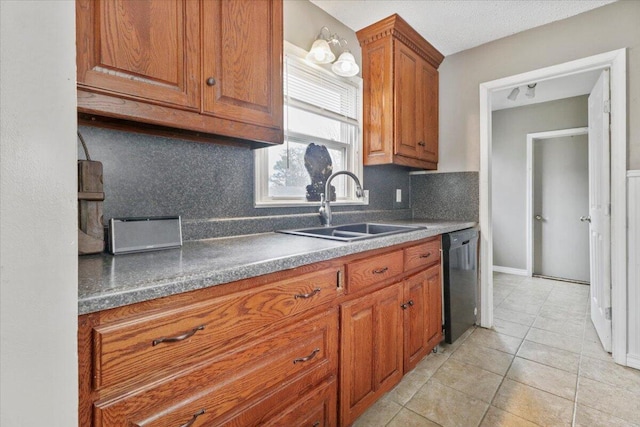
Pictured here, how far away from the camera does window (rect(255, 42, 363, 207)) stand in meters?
1.92

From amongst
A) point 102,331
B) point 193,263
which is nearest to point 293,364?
point 193,263

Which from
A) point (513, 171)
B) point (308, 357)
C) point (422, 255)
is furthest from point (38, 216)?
point (513, 171)

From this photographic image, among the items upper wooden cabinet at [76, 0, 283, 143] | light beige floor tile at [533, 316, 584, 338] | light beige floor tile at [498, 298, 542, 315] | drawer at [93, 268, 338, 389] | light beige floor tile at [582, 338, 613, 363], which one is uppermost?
upper wooden cabinet at [76, 0, 283, 143]

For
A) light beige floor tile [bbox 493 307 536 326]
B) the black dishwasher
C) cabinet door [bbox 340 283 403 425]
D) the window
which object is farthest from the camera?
light beige floor tile [bbox 493 307 536 326]

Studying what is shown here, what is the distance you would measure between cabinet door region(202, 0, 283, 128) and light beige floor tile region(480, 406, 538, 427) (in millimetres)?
1791

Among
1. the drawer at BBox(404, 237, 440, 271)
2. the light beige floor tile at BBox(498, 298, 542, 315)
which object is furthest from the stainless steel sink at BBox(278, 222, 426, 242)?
the light beige floor tile at BBox(498, 298, 542, 315)

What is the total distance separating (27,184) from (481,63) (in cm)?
317

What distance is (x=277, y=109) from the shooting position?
1.45 m

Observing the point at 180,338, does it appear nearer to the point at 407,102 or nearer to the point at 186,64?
the point at 186,64

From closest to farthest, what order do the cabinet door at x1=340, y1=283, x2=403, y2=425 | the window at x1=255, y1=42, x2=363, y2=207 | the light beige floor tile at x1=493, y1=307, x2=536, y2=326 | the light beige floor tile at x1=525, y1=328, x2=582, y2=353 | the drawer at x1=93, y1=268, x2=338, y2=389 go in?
the drawer at x1=93, y1=268, x2=338, y2=389 < the cabinet door at x1=340, y1=283, x2=403, y2=425 < the window at x1=255, y1=42, x2=363, y2=207 < the light beige floor tile at x1=525, y1=328, x2=582, y2=353 < the light beige floor tile at x1=493, y1=307, x2=536, y2=326

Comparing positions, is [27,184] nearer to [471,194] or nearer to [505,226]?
[471,194]

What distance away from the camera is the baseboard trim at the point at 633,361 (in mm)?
1966

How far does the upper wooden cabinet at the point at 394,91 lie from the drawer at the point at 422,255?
73cm

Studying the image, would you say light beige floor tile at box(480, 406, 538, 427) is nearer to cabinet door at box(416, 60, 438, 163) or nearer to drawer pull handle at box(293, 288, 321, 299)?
drawer pull handle at box(293, 288, 321, 299)
